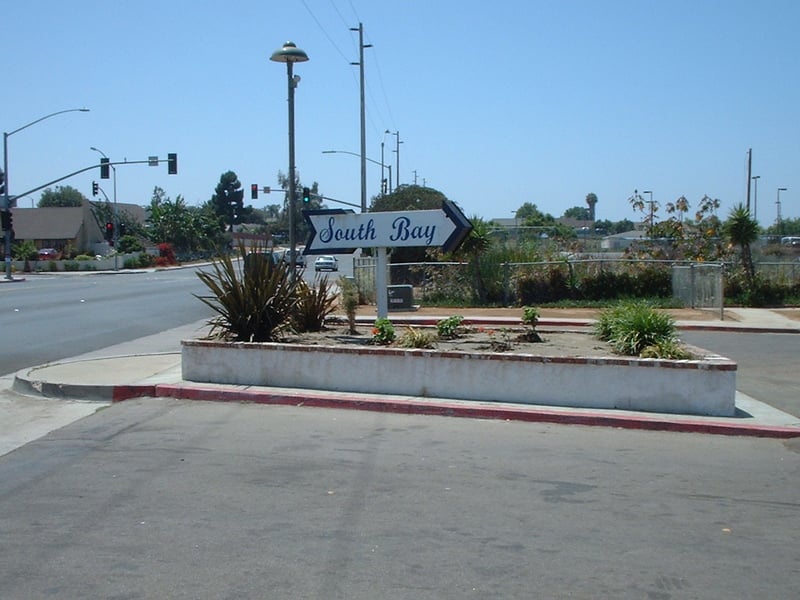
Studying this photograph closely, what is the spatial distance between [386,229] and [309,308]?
182 cm

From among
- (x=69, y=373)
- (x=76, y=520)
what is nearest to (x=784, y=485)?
(x=76, y=520)

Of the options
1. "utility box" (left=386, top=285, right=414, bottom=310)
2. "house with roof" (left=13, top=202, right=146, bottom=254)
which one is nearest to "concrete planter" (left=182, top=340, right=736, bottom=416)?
"utility box" (left=386, top=285, right=414, bottom=310)

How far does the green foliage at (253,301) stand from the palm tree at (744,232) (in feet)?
66.7

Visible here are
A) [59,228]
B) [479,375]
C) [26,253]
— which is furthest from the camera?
[59,228]

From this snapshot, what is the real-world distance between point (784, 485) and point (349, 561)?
14.3 ft

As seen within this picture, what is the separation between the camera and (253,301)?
42.1ft

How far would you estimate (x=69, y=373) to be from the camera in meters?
13.2

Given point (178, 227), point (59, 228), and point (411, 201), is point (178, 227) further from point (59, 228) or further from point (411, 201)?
point (411, 201)

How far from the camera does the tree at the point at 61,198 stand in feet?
491

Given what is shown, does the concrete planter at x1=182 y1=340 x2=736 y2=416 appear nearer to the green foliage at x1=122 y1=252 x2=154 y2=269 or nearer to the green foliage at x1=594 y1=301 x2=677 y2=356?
the green foliage at x1=594 y1=301 x2=677 y2=356

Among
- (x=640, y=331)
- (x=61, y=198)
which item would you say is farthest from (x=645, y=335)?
(x=61, y=198)

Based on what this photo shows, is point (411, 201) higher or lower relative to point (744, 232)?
higher

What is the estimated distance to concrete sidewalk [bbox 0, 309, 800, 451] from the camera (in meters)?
10.2

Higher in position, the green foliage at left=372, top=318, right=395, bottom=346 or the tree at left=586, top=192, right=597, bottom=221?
the tree at left=586, top=192, right=597, bottom=221
